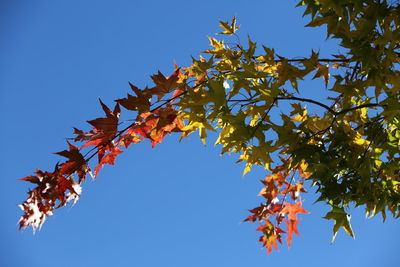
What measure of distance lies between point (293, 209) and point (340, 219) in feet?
2.54

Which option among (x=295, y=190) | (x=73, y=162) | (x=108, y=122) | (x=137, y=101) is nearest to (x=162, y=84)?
(x=137, y=101)

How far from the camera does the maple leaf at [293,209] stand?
2.35m

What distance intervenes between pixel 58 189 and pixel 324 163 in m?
1.22

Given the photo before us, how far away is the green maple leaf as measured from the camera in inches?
62.7

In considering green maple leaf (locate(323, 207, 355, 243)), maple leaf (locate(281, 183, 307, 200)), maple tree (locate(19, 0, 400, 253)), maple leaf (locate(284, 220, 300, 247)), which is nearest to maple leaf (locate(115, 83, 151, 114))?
maple tree (locate(19, 0, 400, 253))

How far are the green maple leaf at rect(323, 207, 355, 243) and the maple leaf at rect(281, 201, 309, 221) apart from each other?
0.72m

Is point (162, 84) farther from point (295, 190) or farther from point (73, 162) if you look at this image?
point (295, 190)

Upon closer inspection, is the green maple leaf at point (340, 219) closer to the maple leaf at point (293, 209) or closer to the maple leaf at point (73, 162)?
the maple leaf at point (293, 209)

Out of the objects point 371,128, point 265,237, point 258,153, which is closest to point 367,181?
point 371,128

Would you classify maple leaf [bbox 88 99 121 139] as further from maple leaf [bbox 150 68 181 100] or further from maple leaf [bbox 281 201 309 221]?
maple leaf [bbox 281 201 309 221]

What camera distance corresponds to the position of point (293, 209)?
2373mm

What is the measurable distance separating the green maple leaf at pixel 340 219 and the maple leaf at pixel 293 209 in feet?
2.37

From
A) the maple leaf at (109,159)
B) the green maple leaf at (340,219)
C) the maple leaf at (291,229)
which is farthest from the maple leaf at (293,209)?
the maple leaf at (109,159)

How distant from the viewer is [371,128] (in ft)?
5.73
